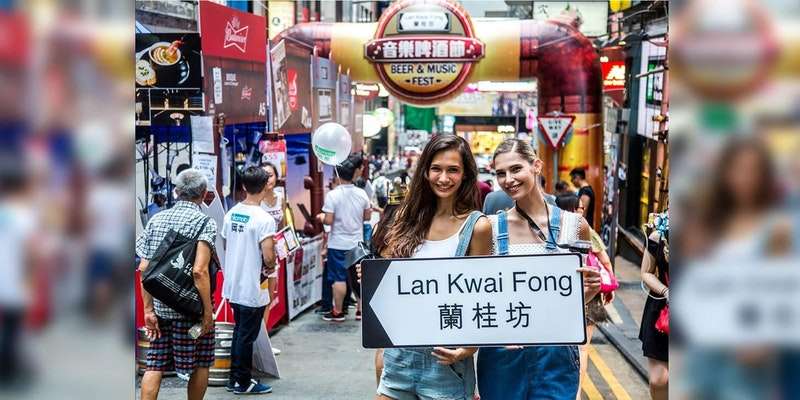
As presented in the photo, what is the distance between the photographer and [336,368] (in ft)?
25.8

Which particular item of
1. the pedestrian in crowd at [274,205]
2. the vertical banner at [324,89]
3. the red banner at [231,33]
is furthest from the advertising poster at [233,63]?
the vertical banner at [324,89]

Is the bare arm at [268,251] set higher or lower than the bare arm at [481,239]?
lower

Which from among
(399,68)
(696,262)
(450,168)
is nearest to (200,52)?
(450,168)

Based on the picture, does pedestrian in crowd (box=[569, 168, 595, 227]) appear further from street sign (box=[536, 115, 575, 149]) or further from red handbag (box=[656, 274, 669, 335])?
red handbag (box=[656, 274, 669, 335])

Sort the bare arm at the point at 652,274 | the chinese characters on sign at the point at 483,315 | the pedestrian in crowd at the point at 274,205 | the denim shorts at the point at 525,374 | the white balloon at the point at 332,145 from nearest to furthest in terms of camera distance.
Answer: the chinese characters on sign at the point at 483,315 → the denim shorts at the point at 525,374 → the bare arm at the point at 652,274 → the pedestrian in crowd at the point at 274,205 → the white balloon at the point at 332,145

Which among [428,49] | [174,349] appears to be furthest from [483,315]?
[428,49]

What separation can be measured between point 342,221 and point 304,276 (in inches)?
43.7

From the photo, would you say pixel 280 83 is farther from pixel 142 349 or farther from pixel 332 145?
pixel 142 349

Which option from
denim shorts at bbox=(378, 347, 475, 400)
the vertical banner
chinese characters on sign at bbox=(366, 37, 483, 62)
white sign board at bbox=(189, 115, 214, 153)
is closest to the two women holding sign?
denim shorts at bbox=(378, 347, 475, 400)

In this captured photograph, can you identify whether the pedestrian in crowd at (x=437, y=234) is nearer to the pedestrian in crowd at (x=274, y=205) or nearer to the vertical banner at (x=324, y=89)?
the pedestrian in crowd at (x=274, y=205)

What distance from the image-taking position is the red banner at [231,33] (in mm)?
7898

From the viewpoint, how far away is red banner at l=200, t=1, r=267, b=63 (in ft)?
25.9

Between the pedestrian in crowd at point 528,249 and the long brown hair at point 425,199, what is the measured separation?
0.17 meters

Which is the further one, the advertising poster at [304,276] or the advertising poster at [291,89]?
the advertising poster at [304,276]
